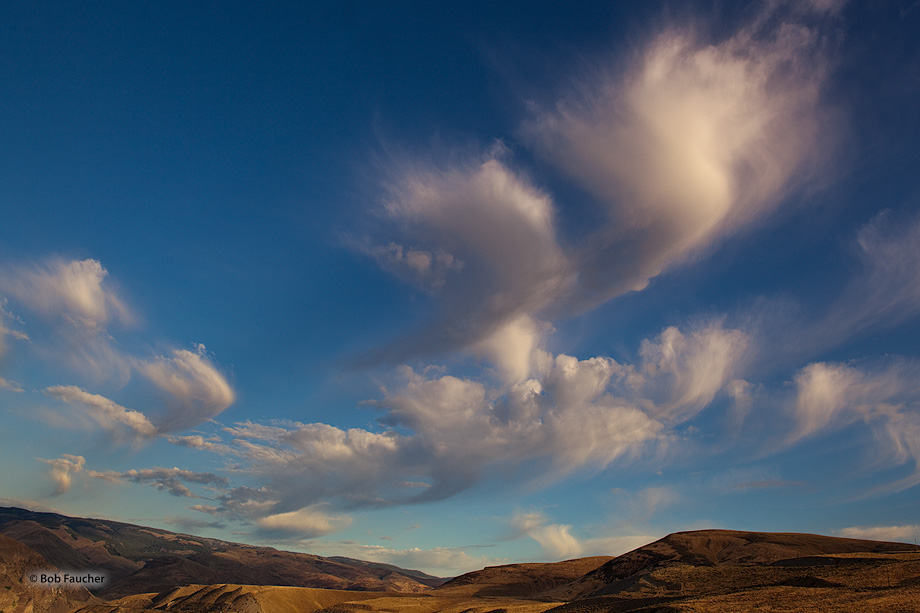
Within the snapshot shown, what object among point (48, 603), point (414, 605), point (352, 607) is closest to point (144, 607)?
point (48, 603)

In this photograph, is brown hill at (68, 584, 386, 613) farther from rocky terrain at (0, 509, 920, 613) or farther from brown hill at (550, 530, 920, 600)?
brown hill at (550, 530, 920, 600)

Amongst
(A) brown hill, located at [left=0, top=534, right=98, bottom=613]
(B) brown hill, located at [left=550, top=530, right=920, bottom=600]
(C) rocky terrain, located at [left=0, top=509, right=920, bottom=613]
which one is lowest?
(A) brown hill, located at [left=0, top=534, right=98, bottom=613]

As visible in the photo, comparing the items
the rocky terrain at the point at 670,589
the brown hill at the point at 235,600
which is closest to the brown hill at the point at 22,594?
the rocky terrain at the point at 670,589

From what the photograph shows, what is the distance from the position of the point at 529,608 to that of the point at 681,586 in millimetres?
32211

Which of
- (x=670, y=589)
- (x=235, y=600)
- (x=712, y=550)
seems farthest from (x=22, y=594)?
(x=712, y=550)

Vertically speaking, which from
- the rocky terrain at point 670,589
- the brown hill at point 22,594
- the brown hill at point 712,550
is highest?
the brown hill at point 712,550

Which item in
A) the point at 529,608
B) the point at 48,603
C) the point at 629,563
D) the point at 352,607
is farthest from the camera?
the point at 48,603

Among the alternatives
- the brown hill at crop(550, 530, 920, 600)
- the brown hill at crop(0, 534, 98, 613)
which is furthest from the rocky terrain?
the brown hill at crop(0, 534, 98, 613)

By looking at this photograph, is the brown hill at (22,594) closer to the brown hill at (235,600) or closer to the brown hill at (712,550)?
the brown hill at (235,600)

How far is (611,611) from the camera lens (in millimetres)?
64375

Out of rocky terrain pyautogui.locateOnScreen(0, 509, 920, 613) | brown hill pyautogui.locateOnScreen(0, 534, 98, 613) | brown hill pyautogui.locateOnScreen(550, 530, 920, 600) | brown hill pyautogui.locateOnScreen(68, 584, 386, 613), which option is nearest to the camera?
rocky terrain pyautogui.locateOnScreen(0, 509, 920, 613)

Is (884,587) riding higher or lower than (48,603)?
higher

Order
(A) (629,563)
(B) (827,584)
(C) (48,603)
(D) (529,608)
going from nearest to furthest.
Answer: (B) (827,584), (D) (529,608), (A) (629,563), (C) (48,603)

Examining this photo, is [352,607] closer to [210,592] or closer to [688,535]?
[210,592]
